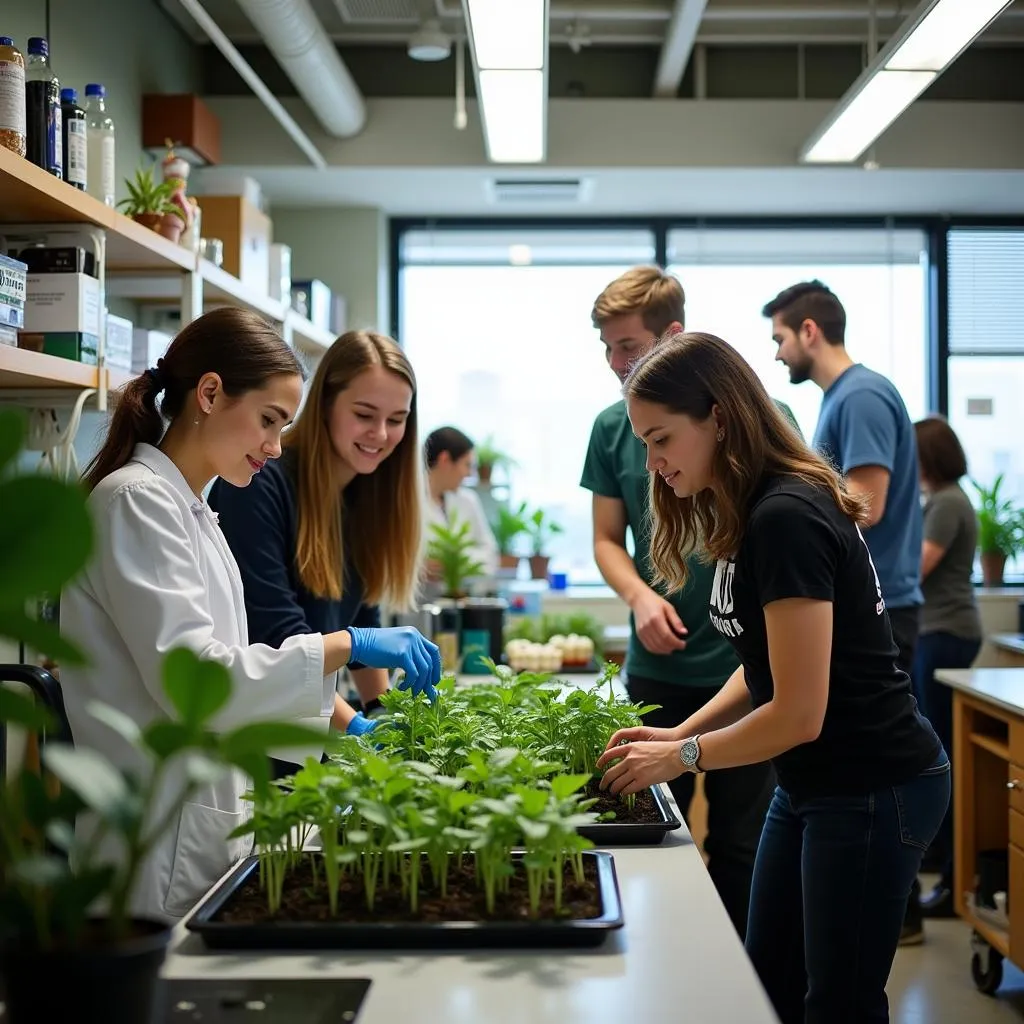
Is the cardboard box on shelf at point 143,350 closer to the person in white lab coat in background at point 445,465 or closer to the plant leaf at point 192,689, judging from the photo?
the person in white lab coat in background at point 445,465

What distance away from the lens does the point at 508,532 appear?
579 centimetres

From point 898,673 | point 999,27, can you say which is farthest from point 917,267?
point 898,673

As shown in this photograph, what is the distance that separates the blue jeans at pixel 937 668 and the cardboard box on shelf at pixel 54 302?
3.05m

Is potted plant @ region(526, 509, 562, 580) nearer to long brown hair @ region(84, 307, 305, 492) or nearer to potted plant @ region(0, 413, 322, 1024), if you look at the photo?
long brown hair @ region(84, 307, 305, 492)

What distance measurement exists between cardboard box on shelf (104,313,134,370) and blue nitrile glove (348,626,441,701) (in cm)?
127

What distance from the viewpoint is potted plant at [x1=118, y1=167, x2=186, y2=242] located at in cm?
301

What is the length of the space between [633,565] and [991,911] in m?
1.53

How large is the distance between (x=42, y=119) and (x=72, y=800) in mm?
1925

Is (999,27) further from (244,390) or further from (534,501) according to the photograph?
(244,390)

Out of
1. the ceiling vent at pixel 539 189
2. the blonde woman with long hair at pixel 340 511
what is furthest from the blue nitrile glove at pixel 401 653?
the ceiling vent at pixel 539 189

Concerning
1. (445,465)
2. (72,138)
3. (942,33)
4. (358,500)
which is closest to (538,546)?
(445,465)

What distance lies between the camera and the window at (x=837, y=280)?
5.96m

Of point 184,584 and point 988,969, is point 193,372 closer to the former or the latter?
point 184,584

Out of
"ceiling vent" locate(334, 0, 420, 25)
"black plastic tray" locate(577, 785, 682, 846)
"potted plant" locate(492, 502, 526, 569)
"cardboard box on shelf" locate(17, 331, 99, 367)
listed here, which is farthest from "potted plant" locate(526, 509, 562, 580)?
"black plastic tray" locate(577, 785, 682, 846)
